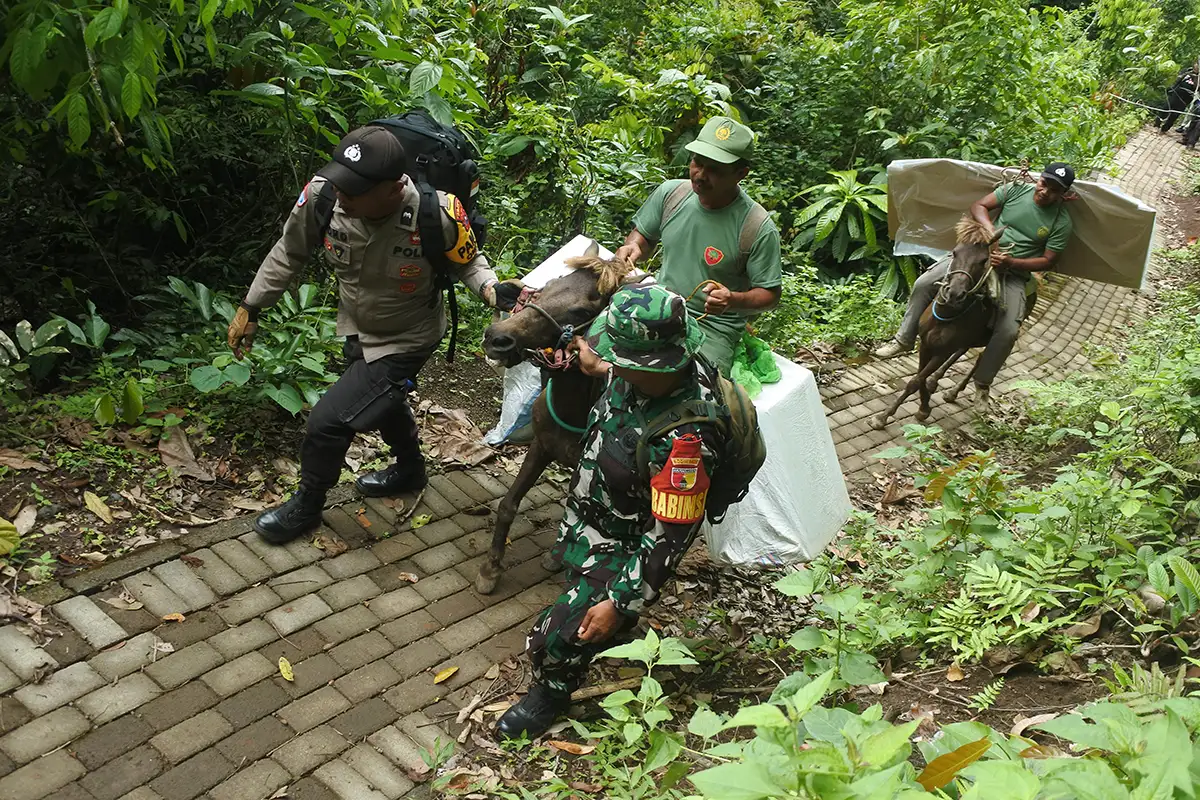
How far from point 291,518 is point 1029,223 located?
22.6ft

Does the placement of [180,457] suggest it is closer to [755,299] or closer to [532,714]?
[532,714]

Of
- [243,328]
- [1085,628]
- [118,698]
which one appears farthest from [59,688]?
[1085,628]

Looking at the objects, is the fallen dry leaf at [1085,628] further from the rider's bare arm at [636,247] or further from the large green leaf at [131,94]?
the large green leaf at [131,94]

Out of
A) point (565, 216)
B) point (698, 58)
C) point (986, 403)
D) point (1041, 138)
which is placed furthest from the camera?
point (1041, 138)

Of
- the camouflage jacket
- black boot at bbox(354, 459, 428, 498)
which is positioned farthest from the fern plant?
the camouflage jacket

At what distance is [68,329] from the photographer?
548cm

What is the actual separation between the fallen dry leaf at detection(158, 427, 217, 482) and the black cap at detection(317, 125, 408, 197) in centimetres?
184

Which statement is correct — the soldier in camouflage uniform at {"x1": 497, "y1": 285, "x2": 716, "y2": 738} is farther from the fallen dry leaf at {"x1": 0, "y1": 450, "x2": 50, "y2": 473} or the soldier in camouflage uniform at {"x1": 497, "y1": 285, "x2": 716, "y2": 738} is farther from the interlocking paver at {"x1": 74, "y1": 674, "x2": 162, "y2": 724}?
the fallen dry leaf at {"x1": 0, "y1": 450, "x2": 50, "y2": 473}

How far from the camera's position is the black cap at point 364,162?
168 inches

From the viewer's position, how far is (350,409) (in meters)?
4.74

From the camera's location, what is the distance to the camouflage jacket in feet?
12.1

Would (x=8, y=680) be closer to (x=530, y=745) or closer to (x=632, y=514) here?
(x=530, y=745)

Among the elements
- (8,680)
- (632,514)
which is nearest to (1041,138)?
(632,514)

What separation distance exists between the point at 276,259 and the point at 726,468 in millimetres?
2399
